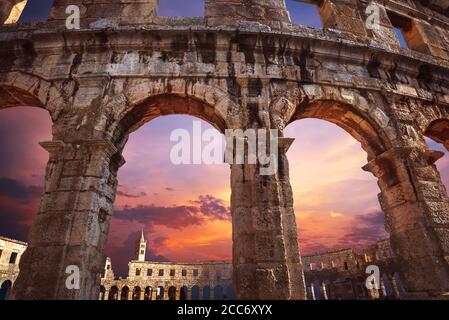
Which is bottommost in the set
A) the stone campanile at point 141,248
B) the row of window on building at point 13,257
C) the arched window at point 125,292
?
the arched window at point 125,292

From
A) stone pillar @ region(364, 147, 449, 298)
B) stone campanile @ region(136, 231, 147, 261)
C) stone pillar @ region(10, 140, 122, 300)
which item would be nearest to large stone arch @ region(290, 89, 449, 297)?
stone pillar @ region(364, 147, 449, 298)

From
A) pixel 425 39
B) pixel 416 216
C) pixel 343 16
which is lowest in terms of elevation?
pixel 416 216

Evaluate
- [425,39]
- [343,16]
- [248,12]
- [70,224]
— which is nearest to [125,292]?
[70,224]

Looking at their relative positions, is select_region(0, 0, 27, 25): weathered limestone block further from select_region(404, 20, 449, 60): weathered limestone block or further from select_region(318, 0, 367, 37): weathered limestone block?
select_region(404, 20, 449, 60): weathered limestone block

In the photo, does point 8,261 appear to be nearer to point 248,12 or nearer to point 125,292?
point 125,292

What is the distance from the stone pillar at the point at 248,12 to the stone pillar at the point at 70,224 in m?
3.86

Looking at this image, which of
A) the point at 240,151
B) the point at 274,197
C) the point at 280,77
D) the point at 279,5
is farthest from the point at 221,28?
the point at 274,197

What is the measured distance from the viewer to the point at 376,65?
19.0ft

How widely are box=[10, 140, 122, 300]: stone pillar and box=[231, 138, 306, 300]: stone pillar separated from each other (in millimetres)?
2041

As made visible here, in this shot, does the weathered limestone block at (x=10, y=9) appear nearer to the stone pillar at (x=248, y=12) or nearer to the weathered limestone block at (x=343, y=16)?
the stone pillar at (x=248, y=12)

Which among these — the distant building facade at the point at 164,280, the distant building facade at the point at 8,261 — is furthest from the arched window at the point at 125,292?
the distant building facade at the point at 8,261

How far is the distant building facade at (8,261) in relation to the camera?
2209 centimetres

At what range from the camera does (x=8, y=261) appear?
22.8m

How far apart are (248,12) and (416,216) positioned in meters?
5.43
